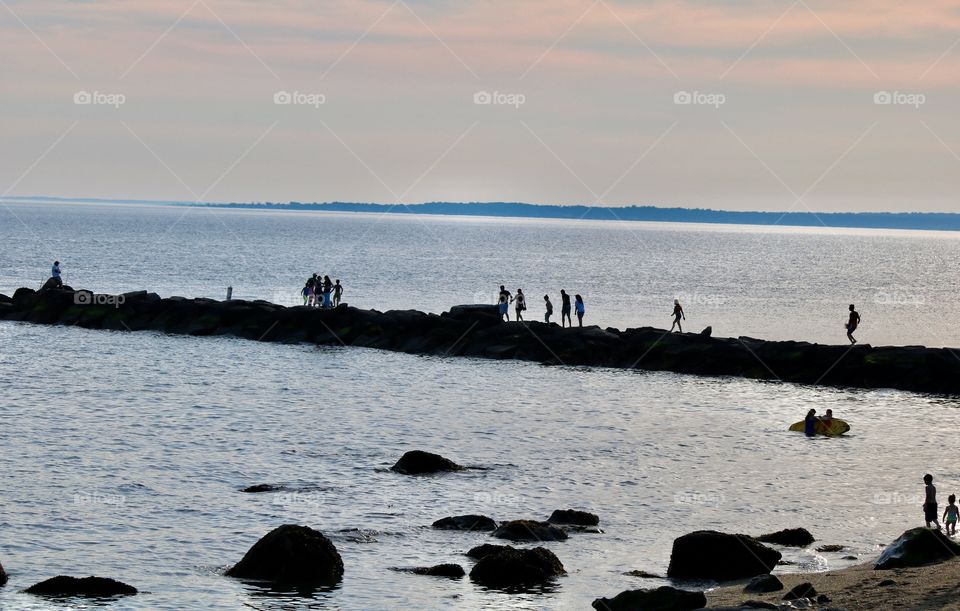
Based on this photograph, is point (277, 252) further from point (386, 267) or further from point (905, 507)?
point (905, 507)

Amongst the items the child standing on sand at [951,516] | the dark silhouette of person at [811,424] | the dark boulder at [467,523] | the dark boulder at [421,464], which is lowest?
the dark boulder at [467,523]

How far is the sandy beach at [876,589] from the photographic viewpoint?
1819 cm

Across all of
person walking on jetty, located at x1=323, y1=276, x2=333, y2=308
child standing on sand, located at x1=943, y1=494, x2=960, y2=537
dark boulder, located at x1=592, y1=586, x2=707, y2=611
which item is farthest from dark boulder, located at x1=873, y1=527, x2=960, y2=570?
person walking on jetty, located at x1=323, y1=276, x2=333, y2=308

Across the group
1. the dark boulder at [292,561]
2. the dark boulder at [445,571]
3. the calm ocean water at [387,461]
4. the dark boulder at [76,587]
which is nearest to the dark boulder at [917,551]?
the calm ocean water at [387,461]

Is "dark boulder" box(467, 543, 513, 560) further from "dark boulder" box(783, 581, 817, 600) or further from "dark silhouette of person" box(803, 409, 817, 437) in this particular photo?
"dark silhouette of person" box(803, 409, 817, 437)

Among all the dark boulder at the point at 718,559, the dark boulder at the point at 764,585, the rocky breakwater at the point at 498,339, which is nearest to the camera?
the dark boulder at the point at 764,585

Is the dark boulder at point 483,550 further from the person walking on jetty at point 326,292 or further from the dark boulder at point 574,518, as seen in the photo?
the person walking on jetty at point 326,292

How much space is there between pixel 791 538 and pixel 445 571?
7.86 meters

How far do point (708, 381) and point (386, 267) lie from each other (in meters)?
96.5

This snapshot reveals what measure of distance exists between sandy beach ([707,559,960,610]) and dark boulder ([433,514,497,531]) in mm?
5855

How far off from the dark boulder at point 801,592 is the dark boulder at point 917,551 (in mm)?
3499

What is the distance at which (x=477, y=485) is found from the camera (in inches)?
1176

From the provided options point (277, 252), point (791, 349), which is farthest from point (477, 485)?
point (277, 252)

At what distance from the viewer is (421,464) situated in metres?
31.2
